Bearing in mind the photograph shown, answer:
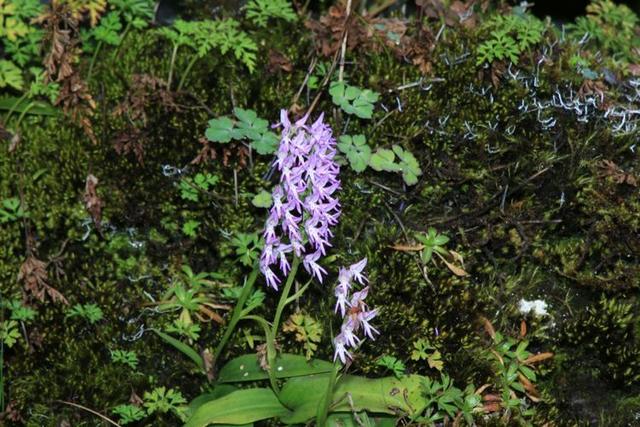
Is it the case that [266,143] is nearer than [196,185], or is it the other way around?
[266,143]

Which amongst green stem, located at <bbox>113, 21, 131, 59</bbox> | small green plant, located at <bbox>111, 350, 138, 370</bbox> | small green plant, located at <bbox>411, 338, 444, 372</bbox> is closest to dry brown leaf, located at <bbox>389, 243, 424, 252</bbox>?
small green plant, located at <bbox>411, 338, 444, 372</bbox>

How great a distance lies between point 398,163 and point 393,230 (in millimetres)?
357

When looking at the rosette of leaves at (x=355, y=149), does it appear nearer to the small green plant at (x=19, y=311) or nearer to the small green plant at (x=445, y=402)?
the small green plant at (x=445, y=402)

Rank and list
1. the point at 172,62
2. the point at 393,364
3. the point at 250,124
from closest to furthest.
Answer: the point at 393,364, the point at 250,124, the point at 172,62

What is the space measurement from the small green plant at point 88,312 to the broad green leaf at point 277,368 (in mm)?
752

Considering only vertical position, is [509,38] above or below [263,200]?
above

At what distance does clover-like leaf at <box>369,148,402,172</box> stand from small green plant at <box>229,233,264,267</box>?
0.69m

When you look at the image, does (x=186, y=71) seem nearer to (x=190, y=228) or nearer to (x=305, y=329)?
(x=190, y=228)

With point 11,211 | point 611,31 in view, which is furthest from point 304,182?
point 611,31

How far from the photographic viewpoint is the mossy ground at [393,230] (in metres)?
3.95

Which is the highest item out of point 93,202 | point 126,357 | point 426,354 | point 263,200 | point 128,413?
point 263,200

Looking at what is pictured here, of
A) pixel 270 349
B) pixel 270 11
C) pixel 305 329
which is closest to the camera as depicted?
pixel 270 349

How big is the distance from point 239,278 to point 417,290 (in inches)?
35.7

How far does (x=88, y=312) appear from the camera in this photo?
406cm
